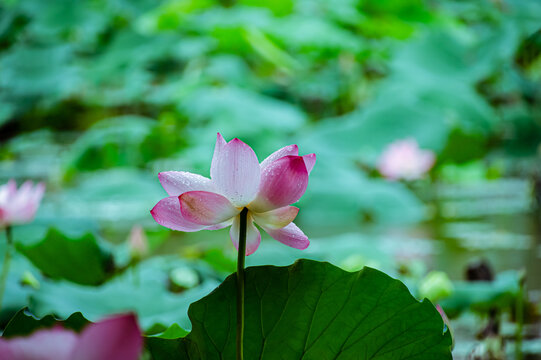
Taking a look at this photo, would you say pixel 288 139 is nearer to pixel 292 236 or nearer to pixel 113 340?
pixel 292 236

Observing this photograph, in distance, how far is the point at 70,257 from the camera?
59 cm

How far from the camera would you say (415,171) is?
61.2 inches

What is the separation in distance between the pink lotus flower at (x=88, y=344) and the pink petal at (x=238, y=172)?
10cm

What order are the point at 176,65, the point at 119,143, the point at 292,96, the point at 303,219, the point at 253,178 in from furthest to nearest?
1. the point at 176,65
2. the point at 292,96
3. the point at 119,143
4. the point at 303,219
5. the point at 253,178

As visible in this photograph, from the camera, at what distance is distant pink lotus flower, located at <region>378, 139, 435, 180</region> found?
1517mm

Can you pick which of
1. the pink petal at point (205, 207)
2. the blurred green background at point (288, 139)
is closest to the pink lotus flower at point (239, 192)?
the pink petal at point (205, 207)

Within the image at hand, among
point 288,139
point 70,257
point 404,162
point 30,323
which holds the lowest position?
point 288,139

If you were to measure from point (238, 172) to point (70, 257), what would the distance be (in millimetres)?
410

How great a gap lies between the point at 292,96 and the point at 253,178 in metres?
2.75

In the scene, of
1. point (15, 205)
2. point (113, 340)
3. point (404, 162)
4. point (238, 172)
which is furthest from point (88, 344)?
point (404, 162)

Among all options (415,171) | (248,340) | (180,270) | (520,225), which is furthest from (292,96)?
(248,340)

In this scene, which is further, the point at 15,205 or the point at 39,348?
the point at 15,205

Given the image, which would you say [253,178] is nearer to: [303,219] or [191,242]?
[191,242]

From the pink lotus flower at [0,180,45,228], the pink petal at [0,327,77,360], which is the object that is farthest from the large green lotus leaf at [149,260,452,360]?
the pink lotus flower at [0,180,45,228]
